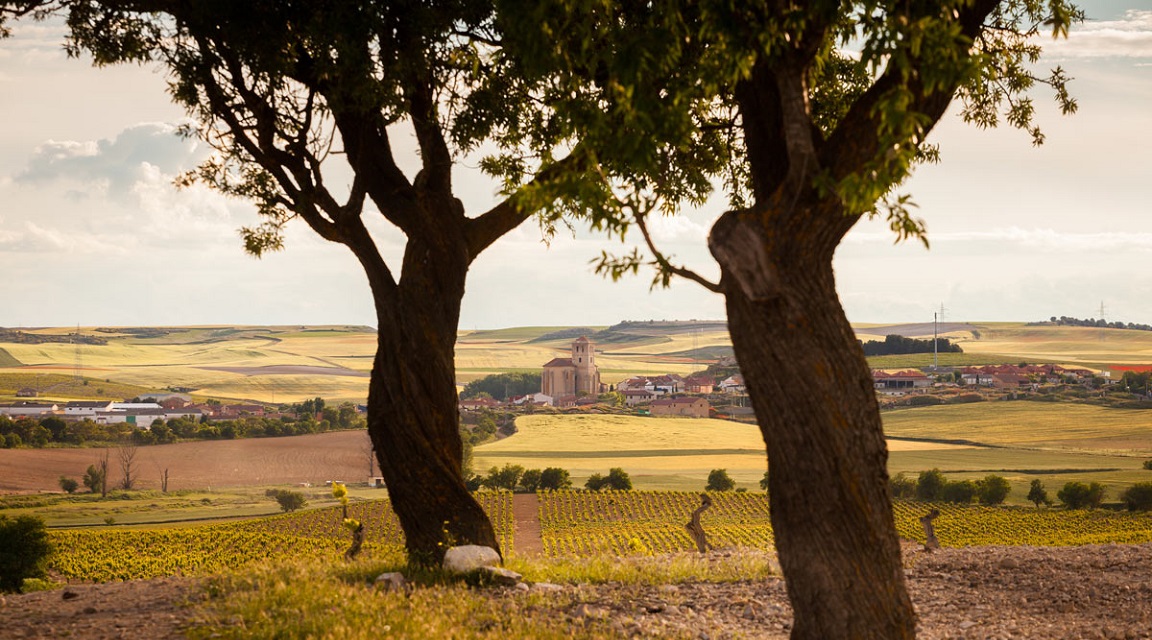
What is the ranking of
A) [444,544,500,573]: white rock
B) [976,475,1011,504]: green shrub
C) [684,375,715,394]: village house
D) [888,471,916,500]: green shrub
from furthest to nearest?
[684,375,715,394]: village house, [888,471,916,500]: green shrub, [976,475,1011,504]: green shrub, [444,544,500,573]: white rock

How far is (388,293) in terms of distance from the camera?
13.1 m

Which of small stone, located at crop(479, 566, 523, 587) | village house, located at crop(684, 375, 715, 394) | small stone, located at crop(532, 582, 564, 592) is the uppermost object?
small stone, located at crop(479, 566, 523, 587)

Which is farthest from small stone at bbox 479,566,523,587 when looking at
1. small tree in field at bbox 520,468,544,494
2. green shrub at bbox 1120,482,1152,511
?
small tree in field at bbox 520,468,544,494

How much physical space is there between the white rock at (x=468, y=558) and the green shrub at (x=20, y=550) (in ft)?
54.6

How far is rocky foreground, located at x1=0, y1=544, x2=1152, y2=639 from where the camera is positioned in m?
9.94

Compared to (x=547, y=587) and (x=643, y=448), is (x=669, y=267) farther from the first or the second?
(x=643, y=448)

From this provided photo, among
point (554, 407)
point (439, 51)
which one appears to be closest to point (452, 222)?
point (439, 51)

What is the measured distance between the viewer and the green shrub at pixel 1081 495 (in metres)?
48.2

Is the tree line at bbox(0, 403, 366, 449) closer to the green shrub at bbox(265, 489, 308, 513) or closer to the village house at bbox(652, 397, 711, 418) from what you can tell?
the green shrub at bbox(265, 489, 308, 513)

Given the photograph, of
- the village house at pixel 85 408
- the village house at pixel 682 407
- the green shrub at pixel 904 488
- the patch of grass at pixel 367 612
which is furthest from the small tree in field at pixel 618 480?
the patch of grass at pixel 367 612

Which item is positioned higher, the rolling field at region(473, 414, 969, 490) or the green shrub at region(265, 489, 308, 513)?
the rolling field at region(473, 414, 969, 490)

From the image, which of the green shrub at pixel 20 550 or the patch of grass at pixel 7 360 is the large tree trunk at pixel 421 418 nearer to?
the green shrub at pixel 20 550

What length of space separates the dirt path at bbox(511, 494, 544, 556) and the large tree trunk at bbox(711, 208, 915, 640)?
27209mm

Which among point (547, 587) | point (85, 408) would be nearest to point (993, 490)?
point (547, 587)
